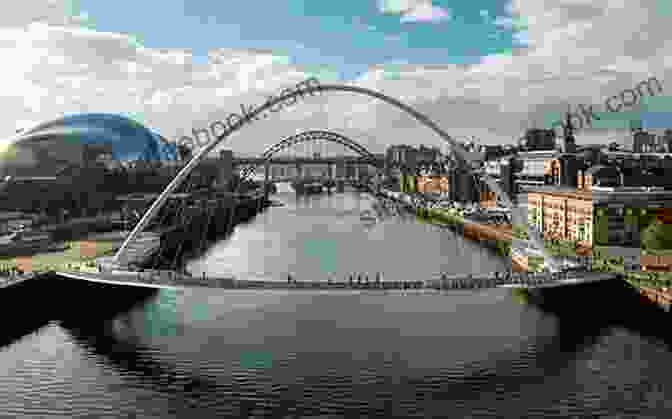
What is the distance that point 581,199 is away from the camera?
5616 centimetres

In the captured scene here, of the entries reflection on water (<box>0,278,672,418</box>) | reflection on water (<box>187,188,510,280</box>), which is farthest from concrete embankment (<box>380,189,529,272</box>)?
reflection on water (<box>0,278,672,418</box>)

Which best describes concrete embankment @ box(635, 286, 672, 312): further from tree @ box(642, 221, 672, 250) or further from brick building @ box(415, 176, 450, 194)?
brick building @ box(415, 176, 450, 194)

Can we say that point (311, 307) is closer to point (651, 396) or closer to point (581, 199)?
point (651, 396)

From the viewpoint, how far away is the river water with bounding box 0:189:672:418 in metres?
22.6

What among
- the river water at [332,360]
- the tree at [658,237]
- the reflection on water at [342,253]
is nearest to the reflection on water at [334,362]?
the river water at [332,360]

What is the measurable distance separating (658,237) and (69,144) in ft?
270

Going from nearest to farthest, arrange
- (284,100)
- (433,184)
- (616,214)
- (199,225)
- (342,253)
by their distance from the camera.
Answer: (284,100), (616,214), (342,253), (199,225), (433,184)

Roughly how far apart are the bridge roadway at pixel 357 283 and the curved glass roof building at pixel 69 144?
67.5 meters

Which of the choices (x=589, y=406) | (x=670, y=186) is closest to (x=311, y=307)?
(x=589, y=406)

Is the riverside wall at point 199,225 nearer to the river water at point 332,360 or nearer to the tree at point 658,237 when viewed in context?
the river water at point 332,360

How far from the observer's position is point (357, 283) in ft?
98.2

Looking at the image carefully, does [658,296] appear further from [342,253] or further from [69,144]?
[69,144]

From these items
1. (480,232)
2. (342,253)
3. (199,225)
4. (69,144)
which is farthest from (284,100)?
(69,144)

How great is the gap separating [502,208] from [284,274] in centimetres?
5634
